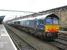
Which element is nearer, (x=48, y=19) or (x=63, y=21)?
(x=48, y=19)

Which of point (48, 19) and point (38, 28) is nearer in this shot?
point (48, 19)

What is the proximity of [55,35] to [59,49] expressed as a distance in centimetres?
626

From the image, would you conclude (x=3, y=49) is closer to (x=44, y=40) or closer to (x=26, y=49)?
(x=26, y=49)

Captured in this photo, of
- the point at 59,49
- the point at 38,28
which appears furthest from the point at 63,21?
the point at 59,49

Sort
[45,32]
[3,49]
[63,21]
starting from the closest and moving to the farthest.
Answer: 1. [3,49]
2. [45,32]
3. [63,21]

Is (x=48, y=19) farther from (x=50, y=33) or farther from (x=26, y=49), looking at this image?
(x=26, y=49)

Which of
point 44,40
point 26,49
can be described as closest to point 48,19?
point 44,40

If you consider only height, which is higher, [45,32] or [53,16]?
[53,16]

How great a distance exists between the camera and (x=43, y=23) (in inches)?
895

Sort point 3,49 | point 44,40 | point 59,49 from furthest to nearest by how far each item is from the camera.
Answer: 1. point 44,40
2. point 59,49
3. point 3,49

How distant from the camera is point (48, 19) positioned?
22.8 m

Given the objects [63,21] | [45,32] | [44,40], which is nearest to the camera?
[45,32]

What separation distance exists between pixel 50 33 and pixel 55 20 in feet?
5.16

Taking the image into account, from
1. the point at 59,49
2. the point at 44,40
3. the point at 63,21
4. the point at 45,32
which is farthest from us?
the point at 63,21
